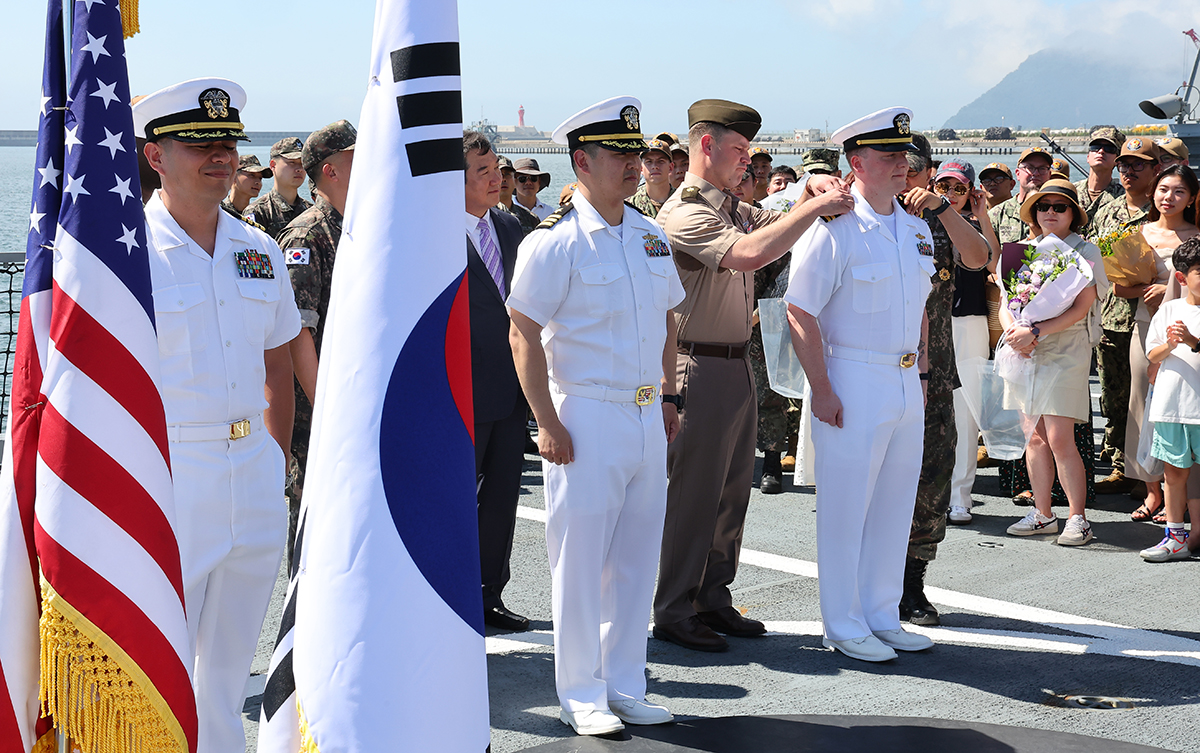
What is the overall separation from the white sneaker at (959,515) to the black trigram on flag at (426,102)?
21.0 feet

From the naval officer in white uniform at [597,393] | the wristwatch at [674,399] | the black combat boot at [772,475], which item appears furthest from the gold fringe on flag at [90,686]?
the black combat boot at [772,475]

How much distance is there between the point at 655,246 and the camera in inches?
177

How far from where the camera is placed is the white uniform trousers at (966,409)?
7.63 metres

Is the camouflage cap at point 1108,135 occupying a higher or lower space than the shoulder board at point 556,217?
higher

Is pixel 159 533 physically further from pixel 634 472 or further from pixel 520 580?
pixel 520 580

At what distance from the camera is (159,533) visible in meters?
2.52

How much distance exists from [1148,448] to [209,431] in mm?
5757

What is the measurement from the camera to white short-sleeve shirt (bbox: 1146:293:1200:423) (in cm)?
667

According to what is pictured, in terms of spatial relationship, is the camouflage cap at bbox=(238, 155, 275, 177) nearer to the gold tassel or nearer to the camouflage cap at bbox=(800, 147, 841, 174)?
the camouflage cap at bbox=(800, 147, 841, 174)

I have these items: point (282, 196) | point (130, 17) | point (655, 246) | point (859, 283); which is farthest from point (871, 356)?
point (282, 196)

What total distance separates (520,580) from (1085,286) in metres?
3.84

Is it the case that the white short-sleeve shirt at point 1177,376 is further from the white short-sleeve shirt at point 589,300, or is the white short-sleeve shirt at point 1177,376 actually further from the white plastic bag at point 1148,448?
the white short-sleeve shirt at point 589,300

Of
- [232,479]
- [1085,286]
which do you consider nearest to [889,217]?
[1085,286]

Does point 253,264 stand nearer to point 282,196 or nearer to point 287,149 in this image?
point 282,196
